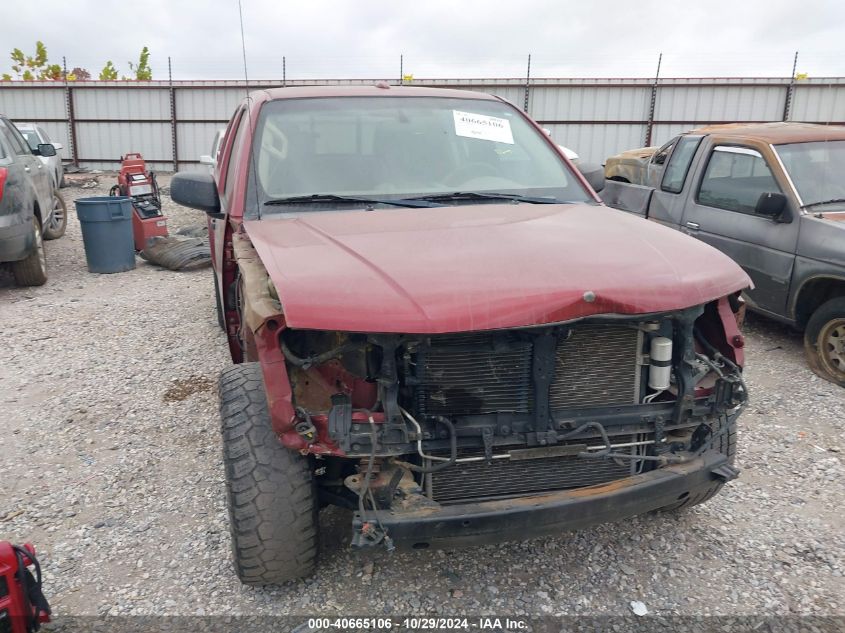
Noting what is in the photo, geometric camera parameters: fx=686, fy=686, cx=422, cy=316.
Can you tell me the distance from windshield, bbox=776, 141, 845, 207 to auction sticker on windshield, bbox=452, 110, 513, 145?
2714mm

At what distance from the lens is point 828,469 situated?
3725 millimetres

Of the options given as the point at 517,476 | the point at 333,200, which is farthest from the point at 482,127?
the point at 517,476

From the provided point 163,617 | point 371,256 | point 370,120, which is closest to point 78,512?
point 163,617

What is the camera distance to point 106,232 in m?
8.52

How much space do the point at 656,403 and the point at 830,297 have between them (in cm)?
335

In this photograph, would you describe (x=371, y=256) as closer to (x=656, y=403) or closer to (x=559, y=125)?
(x=656, y=403)

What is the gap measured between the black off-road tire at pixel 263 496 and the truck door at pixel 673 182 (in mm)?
4952

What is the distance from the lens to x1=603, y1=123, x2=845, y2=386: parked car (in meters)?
4.91

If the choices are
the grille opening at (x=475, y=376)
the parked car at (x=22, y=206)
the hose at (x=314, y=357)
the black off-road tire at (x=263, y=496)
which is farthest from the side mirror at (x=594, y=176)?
the parked car at (x=22, y=206)

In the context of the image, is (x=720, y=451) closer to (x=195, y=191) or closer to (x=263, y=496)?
(x=263, y=496)

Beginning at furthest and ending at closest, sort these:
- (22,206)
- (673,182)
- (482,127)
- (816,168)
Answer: (22,206) → (673,182) → (816,168) → (482,127)

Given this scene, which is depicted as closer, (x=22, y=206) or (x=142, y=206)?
(x=22, y=206)

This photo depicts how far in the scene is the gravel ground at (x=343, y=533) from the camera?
8.77 feet

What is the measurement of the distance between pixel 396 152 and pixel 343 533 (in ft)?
6.25
